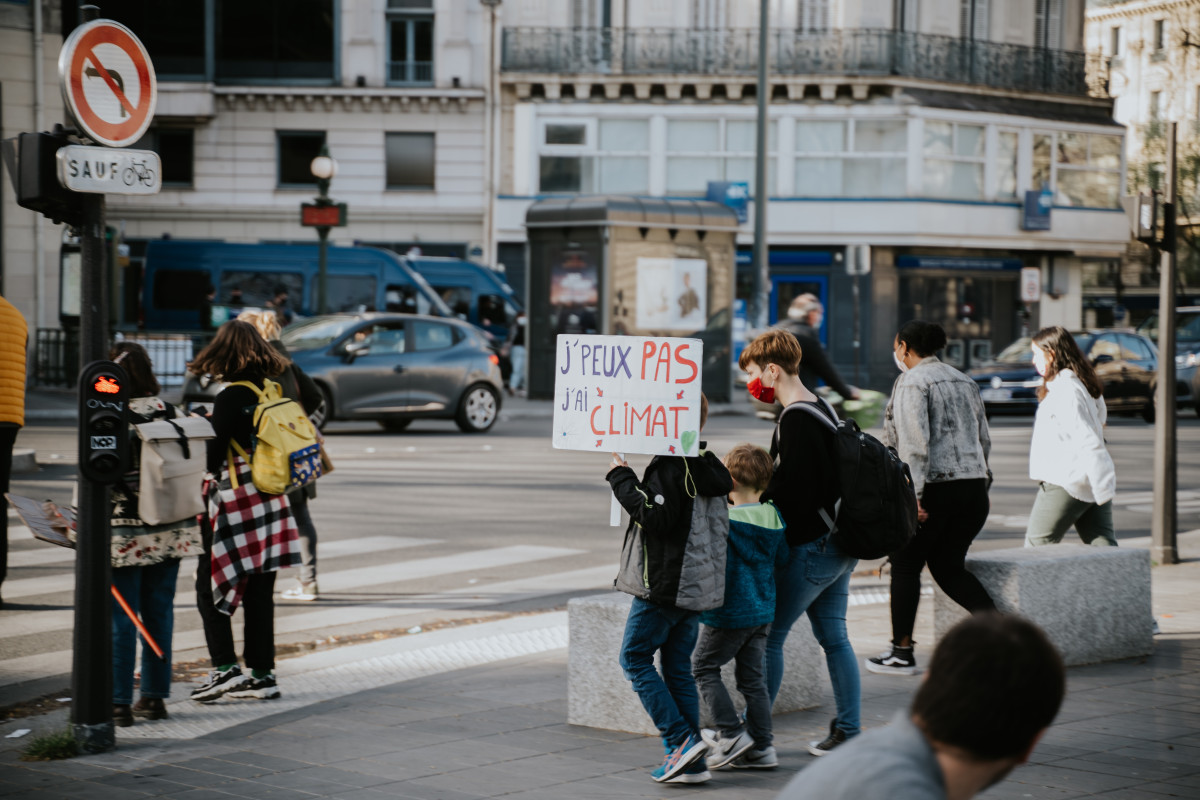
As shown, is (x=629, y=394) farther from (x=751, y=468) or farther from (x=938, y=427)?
Answer: (x=938, y=427)

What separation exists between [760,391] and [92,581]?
8.87 feet

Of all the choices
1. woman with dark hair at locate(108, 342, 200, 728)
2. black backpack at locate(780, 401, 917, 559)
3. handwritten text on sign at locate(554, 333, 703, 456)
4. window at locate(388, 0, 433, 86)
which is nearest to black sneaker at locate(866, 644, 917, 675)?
black backpack at locate(780, 401, 917, 559)

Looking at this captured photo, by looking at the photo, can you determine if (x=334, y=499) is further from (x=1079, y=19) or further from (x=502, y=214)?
(x=1079, y=19)

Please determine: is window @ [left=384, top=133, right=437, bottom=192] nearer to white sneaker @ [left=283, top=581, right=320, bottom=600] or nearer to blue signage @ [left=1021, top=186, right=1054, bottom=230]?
blue signage @ [left=1021, top=186, right=1054, bottom=230]

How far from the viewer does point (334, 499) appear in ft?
42.6

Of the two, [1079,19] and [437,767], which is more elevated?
[1079,19]

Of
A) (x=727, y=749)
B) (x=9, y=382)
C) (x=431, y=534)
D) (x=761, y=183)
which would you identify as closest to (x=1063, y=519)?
(x=727, y=749)

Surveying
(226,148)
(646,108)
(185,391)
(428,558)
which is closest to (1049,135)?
(646,108)

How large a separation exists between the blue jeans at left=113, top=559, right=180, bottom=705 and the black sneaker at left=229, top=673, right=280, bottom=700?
0.35 m

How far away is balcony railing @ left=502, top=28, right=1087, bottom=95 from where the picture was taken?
36.2m

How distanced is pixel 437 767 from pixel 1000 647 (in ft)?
11.8

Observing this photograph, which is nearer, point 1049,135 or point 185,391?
point 185,391

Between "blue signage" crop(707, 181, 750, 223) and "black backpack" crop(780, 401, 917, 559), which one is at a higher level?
"blue signage" crop(707, 181, 750, 223)

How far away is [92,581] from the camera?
5.38 meters
